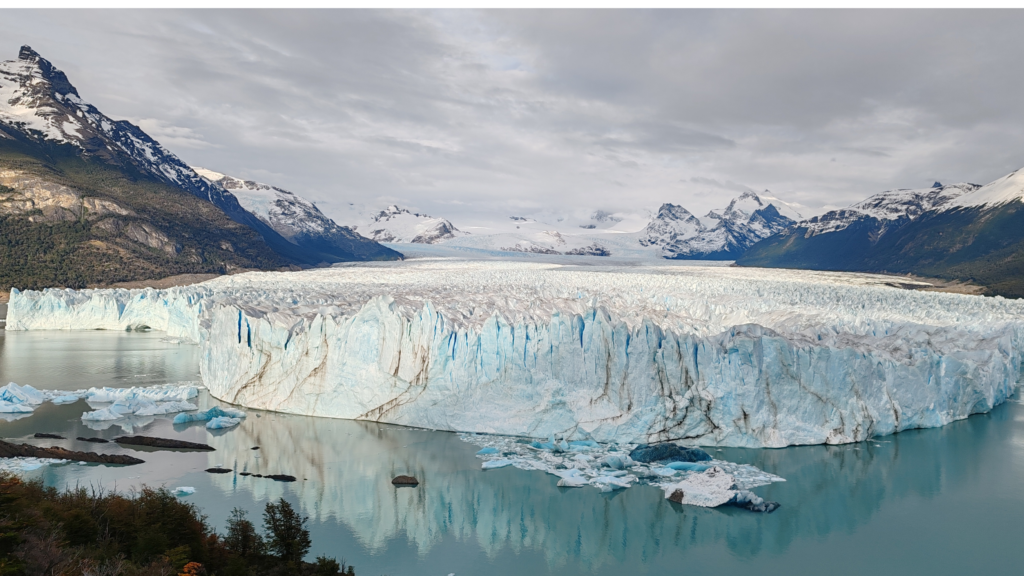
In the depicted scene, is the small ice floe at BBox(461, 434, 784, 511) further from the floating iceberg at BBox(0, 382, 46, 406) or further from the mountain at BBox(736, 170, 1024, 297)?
the mountain at BBox(736, 170, 1024, 297)

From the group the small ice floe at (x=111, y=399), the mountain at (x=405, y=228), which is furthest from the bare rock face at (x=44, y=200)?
the mountain at (x=405, y=228)

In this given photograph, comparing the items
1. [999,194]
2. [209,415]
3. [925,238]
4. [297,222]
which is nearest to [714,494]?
[209,415]

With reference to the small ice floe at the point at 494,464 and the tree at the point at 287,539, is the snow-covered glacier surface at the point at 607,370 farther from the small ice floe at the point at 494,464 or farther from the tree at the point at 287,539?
the tree at the point at 287,539

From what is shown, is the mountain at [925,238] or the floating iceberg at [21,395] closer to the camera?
the floating iceberg at [21,395]

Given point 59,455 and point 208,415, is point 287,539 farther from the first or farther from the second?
point 208,415

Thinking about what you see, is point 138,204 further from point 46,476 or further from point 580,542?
point 580,542

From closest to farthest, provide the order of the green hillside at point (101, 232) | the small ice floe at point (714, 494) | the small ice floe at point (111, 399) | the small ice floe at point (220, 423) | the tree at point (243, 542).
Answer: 1. the tree at point (243, 542)
2. the small ice floe at point (714, 494)
3. the small ice floe at point (220, 423)
4. the small ice floe at point (111, 399)
5. the green hillside at point (101, 232)

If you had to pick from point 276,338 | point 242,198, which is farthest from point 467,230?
point 276,338
